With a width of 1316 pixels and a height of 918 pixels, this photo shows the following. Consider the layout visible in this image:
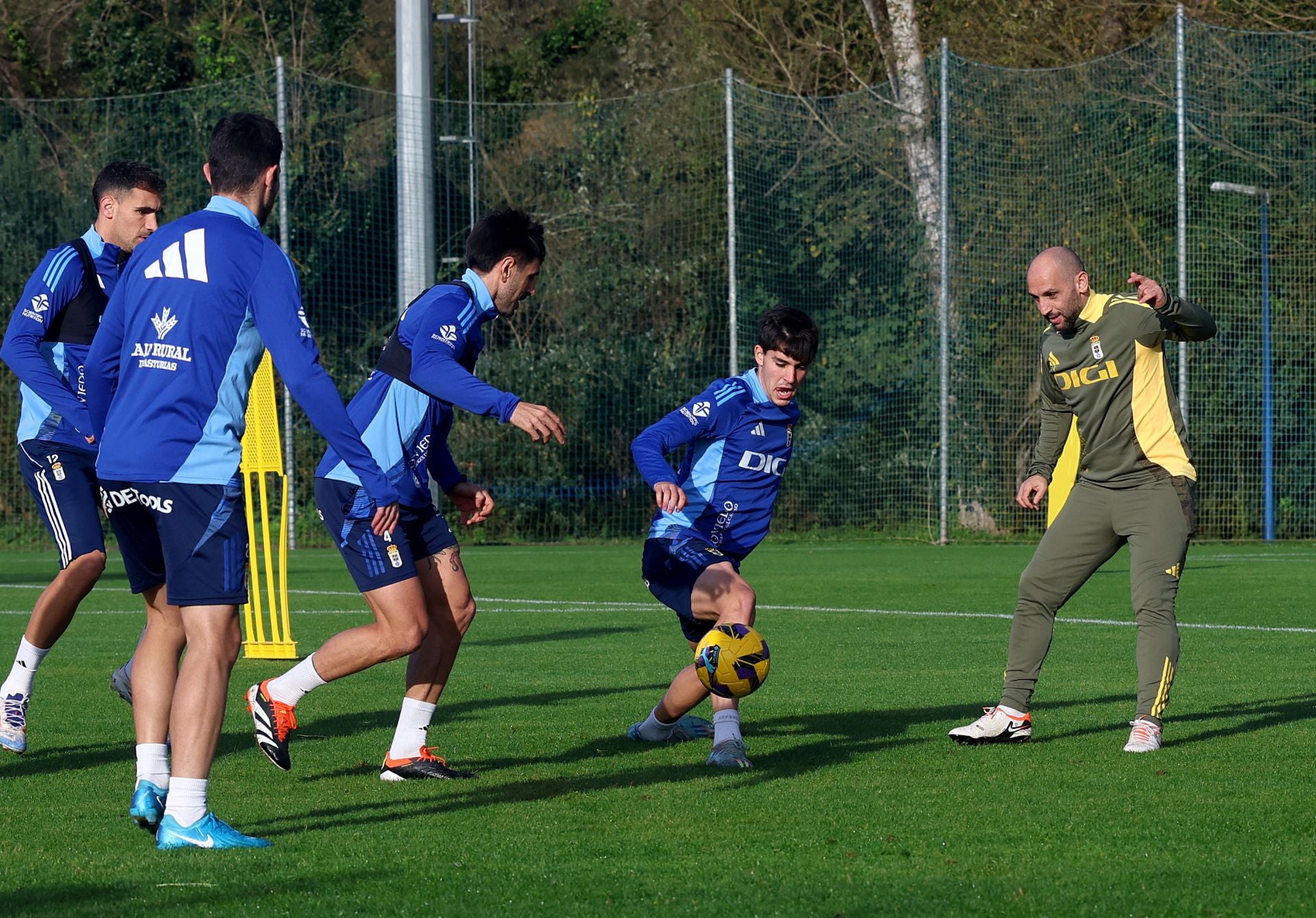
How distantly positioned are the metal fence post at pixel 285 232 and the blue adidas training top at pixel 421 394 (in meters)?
13.5

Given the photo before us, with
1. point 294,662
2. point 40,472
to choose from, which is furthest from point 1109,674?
point 40,472

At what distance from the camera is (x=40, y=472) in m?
6.97

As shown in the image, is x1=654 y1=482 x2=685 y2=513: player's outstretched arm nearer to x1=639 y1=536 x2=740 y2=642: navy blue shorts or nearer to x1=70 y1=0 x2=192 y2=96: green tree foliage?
x1=639 y1=536 x2=740 y2=642: navy blue shorts

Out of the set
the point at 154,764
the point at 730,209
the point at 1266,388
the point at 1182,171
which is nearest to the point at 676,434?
the point at 154,764

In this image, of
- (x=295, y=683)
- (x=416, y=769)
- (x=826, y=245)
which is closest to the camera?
(x=295, y=683)

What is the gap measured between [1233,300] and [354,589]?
12624 mm

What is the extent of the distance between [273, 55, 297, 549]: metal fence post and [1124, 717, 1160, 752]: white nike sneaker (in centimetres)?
1397

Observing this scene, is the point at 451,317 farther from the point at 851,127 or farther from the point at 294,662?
the point at 851,127

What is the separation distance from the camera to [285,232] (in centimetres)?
2062

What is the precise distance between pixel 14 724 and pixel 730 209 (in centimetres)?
1620

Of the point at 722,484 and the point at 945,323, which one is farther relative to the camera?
the point at 945,323

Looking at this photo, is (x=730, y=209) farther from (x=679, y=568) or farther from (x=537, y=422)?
(x=537, y=422)

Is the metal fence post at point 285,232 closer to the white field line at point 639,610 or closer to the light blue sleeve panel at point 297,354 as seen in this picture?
the white field line at point 639,610

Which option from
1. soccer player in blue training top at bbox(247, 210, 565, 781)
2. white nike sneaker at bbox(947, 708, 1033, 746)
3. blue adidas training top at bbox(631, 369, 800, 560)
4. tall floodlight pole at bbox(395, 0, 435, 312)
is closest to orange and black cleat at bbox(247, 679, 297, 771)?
soccer player in blue training top at bbox(247, 210, 565, 781)
